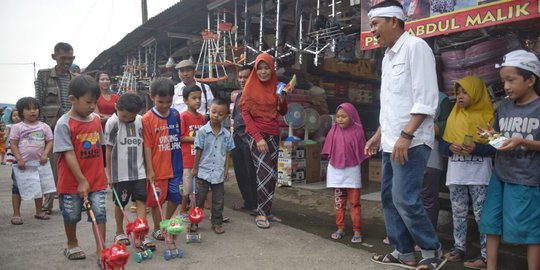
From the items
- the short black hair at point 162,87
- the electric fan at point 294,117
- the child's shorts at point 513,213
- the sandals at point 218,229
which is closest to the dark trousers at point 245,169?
the sandals at point 218,229

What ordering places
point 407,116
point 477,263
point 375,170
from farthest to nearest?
point 375,170 → point 477,263 → point 407,116

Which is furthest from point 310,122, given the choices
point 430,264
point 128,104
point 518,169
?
point 518,169

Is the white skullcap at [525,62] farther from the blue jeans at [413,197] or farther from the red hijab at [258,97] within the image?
the red hijab at [258,97]

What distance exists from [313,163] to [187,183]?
300 centimetres

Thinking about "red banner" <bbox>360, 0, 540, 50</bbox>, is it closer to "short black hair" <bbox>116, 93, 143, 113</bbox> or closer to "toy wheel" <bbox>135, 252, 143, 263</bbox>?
"short black hair" <bbox>116, 93, 143, 113</bbox>

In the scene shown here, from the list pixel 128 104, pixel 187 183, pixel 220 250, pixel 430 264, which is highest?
pixel 128 104

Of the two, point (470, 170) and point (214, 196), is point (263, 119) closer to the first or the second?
point (214, 196)

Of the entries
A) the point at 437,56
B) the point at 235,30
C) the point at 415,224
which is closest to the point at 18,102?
the point at 235,30

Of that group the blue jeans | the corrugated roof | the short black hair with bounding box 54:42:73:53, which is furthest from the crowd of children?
the corrugated roof

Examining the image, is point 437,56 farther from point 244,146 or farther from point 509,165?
point 244,146

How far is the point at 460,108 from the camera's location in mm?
3146

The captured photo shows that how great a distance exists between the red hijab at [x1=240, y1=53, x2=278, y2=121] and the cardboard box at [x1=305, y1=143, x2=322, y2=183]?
8.70 ft

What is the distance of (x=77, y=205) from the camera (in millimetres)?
3037

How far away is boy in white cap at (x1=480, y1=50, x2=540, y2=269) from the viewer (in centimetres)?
249
